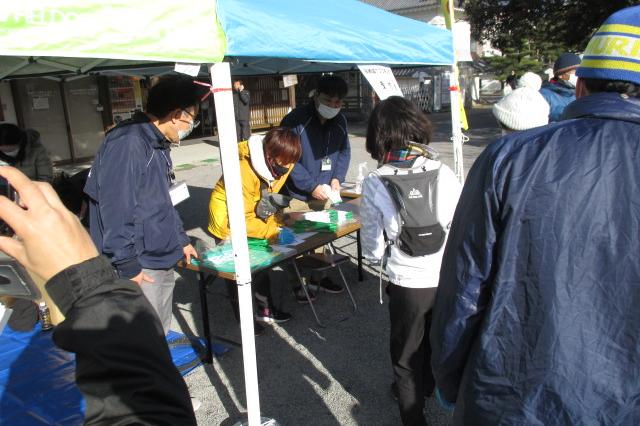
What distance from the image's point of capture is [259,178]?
11.3ft

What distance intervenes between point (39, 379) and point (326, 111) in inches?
110

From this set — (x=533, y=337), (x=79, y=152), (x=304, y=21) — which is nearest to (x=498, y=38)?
(x=79, y=152)

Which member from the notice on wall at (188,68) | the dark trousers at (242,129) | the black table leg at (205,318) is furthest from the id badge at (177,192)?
the dark trousers at (242,129)

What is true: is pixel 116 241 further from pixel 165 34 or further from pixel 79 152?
pixel 79 152

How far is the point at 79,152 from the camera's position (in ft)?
39.2

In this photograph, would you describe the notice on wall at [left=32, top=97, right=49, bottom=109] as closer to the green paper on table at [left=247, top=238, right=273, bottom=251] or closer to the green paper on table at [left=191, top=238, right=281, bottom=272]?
the green paper on table at [left=191, top=238, right=281, bottom=272]

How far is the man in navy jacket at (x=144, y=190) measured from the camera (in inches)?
93.9

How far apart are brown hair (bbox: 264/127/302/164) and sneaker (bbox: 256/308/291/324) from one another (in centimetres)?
128

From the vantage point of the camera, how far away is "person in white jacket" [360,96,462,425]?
2.31m

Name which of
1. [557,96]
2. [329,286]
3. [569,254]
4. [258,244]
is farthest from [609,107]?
[557,96]

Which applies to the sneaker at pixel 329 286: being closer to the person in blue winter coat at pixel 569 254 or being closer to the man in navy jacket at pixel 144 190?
the man in navy jacket at pixel 144 190

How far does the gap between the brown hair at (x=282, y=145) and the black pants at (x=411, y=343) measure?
1.26 metres

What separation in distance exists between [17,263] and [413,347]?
73.8 inches

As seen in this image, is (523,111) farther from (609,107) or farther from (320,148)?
(320,148)
